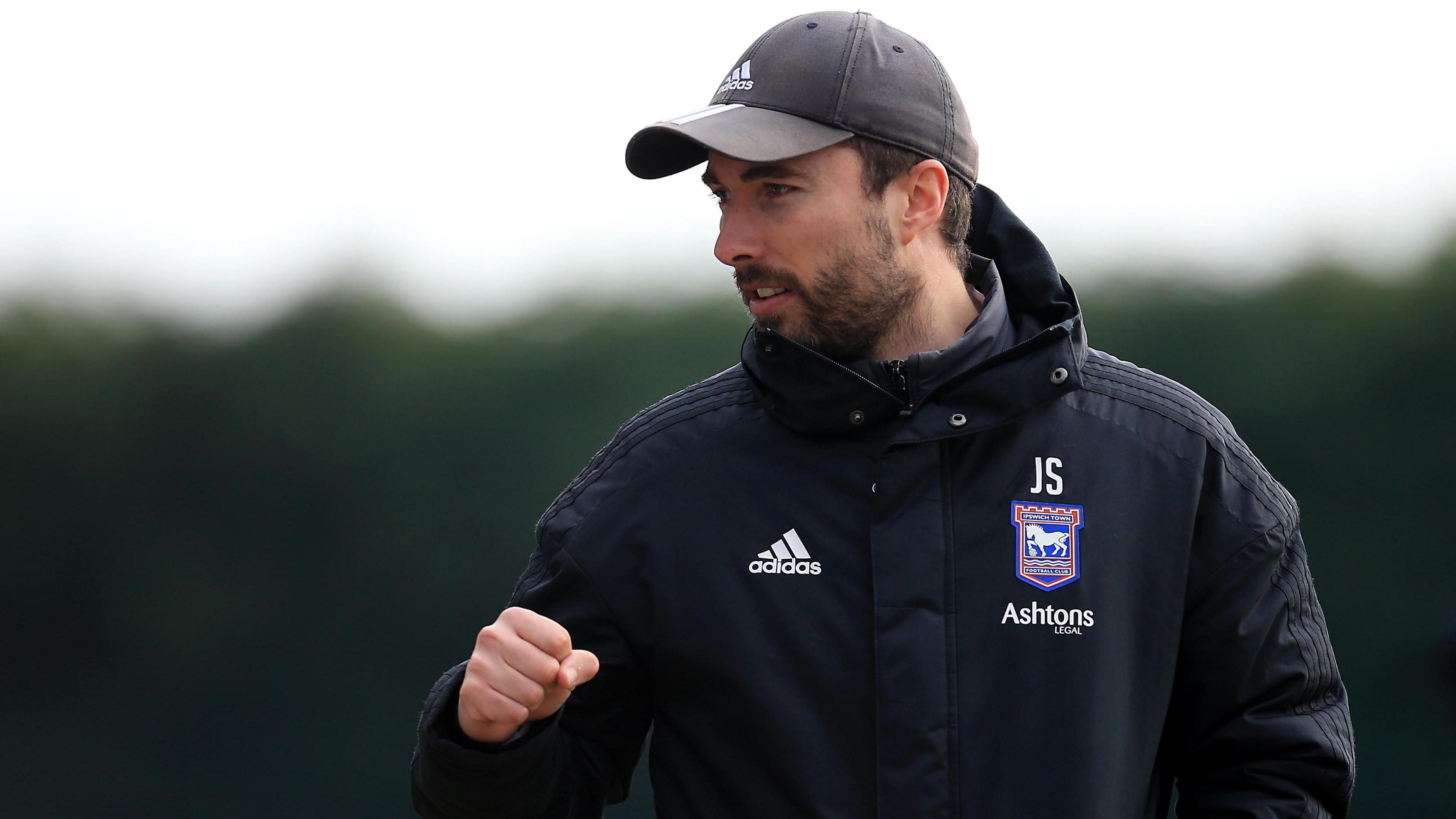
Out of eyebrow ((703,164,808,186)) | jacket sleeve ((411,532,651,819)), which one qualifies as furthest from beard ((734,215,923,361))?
jacket sleeve ((411,532,651,819))

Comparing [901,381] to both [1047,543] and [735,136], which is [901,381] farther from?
[735,136]

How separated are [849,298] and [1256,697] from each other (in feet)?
2.08

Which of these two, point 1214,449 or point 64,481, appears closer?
point 1214,449

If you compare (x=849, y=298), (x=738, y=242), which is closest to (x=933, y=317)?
(x=849, y=298)

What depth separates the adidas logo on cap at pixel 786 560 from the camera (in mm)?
1388

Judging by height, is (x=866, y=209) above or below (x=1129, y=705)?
above

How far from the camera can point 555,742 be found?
138cm

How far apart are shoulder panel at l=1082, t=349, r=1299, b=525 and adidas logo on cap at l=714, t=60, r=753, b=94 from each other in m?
0.54

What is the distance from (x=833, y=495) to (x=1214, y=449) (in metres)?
0.43

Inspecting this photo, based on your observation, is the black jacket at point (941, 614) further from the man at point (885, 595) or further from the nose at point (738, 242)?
the nose at point (738, 242)

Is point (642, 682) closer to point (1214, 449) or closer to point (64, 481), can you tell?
point (1214, 449)

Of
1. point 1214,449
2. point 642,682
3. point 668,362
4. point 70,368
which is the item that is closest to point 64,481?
point 70,368

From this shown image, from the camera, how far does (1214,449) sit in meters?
1.43

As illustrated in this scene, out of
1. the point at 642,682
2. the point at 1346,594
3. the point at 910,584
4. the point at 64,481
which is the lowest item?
the point at 1346,594
